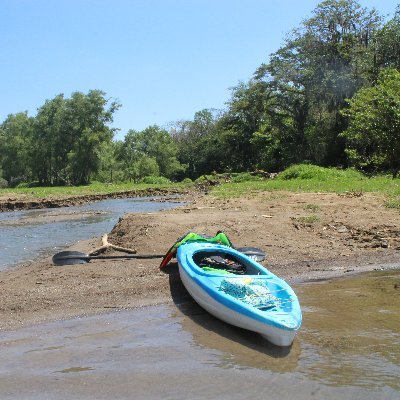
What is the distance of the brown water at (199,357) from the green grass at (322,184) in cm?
1038

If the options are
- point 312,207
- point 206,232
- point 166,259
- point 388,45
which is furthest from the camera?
point 388,45

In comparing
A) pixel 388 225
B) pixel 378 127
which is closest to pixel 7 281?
pixel 388 225

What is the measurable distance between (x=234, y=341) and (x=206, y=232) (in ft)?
19.0

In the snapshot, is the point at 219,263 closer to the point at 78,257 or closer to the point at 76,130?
the point at 78,257

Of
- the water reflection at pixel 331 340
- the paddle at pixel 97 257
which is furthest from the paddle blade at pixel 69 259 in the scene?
the water reflection at pixel 331 340

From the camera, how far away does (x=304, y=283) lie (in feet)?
27.1

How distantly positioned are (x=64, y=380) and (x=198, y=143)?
64688 millimetres

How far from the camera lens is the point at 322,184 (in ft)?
71.3

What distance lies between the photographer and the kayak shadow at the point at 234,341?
5.11 metres

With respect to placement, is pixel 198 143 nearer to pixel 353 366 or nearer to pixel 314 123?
pixel 314 123

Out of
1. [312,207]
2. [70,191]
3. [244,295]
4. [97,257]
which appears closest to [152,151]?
[70,191]

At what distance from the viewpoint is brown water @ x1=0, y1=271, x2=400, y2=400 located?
443cm

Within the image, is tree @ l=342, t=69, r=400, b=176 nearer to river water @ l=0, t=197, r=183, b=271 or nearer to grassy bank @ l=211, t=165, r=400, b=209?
grassy bank @ l=211, t=165, r=400, b=209

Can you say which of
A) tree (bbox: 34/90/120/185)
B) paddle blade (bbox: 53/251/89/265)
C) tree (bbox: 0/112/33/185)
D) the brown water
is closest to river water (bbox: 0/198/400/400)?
the brown water
